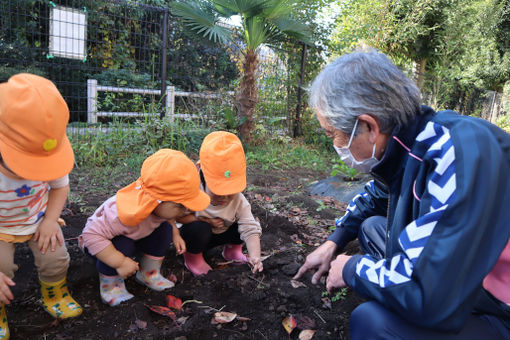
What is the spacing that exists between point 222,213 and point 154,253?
1.69 ft

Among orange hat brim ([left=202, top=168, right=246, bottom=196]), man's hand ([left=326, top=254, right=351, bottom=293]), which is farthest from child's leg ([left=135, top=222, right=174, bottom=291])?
man's hand ([left=326, top=254, right=351, bottom=293])

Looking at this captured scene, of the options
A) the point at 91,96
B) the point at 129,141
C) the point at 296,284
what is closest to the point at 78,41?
the point at 91,96

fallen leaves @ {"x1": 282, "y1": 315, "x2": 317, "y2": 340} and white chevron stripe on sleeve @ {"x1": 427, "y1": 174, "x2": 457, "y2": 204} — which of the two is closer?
white chevron stripe on sleeve @ {"x1": 427, "y1": 174, "x2": 457, "y2": 204}

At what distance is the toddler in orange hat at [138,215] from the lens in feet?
6.19

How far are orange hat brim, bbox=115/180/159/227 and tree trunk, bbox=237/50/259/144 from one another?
4.66 meters

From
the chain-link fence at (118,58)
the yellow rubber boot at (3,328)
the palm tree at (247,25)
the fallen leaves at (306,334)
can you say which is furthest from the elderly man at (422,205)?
the palm tree at (247,25)

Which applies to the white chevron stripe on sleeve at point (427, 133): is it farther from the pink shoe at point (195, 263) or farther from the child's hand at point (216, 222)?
the pink shoe at point (195, 263)

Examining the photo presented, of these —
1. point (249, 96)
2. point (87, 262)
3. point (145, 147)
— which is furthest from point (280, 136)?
point (87, 262)

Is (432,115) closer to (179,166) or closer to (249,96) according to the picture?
(179,166)

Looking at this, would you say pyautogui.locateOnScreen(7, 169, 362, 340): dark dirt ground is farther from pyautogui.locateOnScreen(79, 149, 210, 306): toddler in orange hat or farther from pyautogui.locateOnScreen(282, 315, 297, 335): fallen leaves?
pyautogui.locateOnScreen(79, 149, 210, 306): toddler in orange hat

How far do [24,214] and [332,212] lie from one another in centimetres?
277

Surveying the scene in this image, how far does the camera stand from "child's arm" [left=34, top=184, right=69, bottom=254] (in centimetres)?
182

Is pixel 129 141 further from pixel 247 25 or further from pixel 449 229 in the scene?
pixel 449 229

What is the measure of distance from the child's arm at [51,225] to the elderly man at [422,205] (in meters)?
1.43
